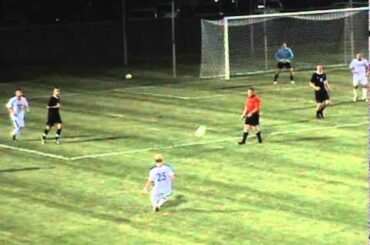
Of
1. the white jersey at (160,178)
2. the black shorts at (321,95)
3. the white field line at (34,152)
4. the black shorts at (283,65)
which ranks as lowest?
the white field line at (34,152)

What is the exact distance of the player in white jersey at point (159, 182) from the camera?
19812 mm

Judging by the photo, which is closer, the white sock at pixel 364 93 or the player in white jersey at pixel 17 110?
the player in white jersey at pixel 17 110

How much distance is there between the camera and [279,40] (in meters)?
58.8

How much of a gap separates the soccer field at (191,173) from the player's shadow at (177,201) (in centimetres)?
3

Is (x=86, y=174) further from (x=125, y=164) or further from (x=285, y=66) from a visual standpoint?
(x=285, y=66)

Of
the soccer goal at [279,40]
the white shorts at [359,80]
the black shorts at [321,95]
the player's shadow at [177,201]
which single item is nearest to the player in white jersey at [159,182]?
the player's shadow at [177,201]

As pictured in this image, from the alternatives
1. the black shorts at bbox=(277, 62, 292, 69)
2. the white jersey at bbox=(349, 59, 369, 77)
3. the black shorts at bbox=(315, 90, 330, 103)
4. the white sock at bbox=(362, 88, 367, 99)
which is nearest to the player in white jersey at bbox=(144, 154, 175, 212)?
the black shorts at bbox=(315, 90, 330, 103)

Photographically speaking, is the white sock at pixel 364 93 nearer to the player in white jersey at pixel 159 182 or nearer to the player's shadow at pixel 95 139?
the player's shadow at pixel 95 139

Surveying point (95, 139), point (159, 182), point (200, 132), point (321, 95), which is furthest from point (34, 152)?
point (321, 95)

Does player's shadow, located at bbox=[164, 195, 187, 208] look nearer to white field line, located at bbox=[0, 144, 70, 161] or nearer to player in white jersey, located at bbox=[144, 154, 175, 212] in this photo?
player in white jersey, located at bbox=[144, 154, 175, 212]

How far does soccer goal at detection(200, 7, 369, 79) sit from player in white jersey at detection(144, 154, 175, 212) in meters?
27.7

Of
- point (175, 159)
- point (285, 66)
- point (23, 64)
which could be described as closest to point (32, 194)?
point (175, 159)

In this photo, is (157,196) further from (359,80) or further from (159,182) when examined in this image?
(359,80)

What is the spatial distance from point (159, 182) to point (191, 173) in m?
4.53
